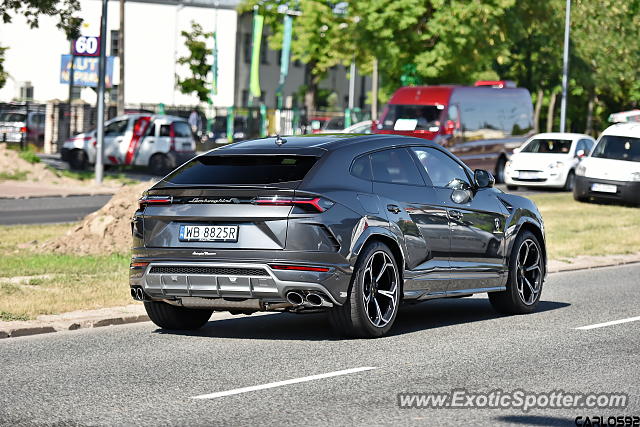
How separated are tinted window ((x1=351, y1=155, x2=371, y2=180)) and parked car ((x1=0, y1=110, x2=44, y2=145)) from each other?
38856mm

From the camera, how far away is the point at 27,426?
22.1 ft

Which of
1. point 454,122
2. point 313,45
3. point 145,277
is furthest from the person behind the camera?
point 313,45

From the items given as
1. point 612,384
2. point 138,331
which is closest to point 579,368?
point 612,384

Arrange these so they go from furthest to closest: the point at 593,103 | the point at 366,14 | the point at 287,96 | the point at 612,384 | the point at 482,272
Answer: the point at 287,96, the point at 593,103, the point at 366,14, the point at 482,272, the point at 612,384

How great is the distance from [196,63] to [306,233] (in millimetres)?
62504

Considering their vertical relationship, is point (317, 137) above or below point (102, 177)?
above

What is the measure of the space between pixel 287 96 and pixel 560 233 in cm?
6215

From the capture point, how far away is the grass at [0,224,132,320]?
11844mm

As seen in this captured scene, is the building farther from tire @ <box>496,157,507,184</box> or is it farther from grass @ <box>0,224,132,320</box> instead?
grass @ <box>0,224,132,320</box>

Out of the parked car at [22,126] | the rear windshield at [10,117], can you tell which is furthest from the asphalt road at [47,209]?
the rear windshield at [10,117]

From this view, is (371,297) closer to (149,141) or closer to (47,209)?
(47,209)

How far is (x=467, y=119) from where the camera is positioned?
36438mm

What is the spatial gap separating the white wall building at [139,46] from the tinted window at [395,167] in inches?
2448

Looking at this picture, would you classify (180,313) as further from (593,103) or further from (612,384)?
(593,103)
